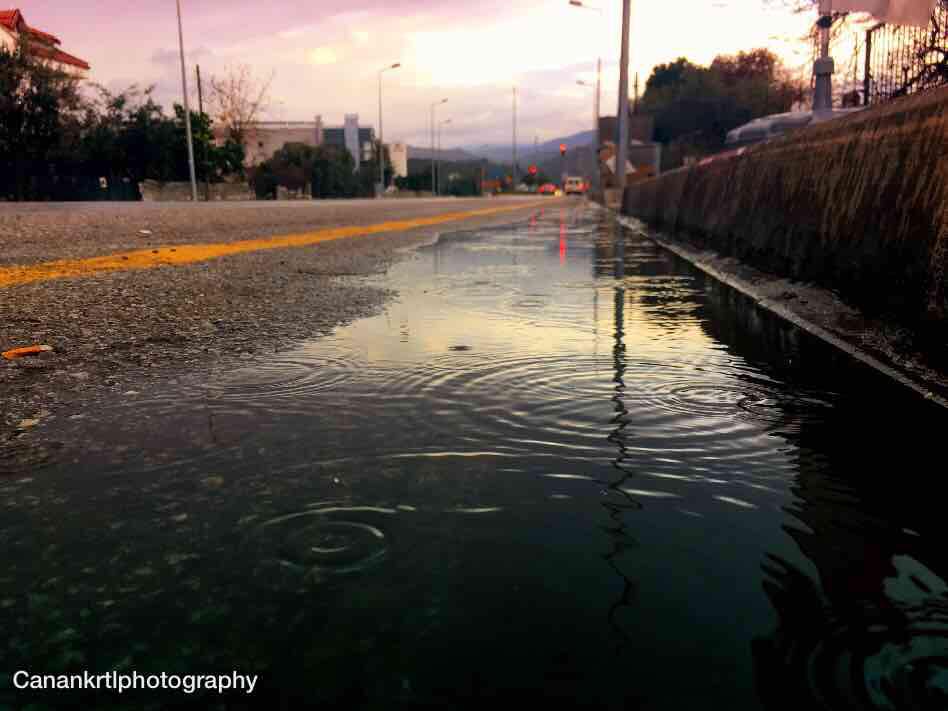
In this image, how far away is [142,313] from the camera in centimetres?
483

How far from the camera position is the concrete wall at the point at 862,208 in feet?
12.0

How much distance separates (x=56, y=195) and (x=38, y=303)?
3853 cm

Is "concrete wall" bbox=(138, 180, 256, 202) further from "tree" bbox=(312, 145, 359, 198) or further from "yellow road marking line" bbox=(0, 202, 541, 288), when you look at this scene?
"yellow road marking line" bbox=(0, 202, 541, 288)

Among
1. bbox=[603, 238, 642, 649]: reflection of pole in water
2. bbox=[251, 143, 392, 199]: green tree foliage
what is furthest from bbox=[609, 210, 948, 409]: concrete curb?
bbox=[251, 143, 392, 199]: green tree foliage

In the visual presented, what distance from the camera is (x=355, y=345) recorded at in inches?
162

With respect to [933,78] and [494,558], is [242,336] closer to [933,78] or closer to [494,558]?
[494,558]

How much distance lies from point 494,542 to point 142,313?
12.4 feet

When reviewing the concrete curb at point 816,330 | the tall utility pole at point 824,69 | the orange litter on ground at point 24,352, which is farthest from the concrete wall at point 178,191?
the orange litter on ground at point 24,352

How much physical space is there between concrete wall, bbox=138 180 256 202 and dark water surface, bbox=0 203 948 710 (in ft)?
133

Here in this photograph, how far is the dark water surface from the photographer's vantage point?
131cm

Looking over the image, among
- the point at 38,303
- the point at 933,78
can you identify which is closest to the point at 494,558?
the point at 38,303

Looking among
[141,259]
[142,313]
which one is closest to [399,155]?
[141,259]

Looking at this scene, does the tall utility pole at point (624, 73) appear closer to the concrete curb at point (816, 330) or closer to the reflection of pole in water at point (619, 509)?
the concrete curb at point (816, 330)

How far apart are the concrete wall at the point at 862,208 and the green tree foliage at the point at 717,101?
186 ft
